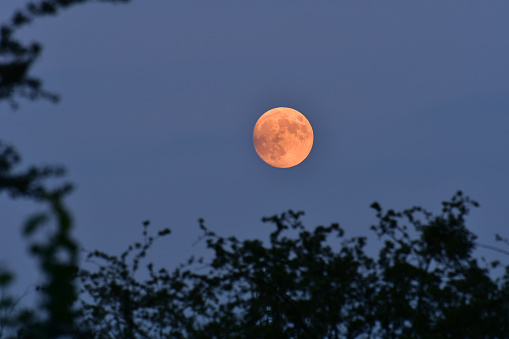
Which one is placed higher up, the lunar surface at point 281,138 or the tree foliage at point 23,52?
the lunar surface at point 281,138

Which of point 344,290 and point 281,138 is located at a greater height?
point 281,138

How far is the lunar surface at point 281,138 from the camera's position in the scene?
21.8m

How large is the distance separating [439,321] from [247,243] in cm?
379

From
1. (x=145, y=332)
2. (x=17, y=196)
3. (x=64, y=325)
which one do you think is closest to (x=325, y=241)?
(x=145, y=332)

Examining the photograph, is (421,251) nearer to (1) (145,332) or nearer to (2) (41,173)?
(1) (145,332)

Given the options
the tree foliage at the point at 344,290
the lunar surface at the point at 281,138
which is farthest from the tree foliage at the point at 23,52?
the lunar surface at the point at 281,138

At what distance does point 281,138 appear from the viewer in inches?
854

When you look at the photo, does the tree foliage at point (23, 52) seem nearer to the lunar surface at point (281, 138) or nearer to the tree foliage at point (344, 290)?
the tree foliage at point (344, 290)

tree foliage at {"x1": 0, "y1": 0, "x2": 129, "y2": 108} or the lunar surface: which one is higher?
the lunar surface

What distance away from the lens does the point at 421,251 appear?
42.3 ft

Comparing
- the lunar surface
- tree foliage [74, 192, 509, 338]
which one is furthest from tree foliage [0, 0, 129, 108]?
the lunar surface

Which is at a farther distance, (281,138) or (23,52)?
(281,138)

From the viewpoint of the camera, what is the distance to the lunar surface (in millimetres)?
21766

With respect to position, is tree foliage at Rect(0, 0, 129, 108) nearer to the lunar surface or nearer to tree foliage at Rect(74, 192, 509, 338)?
tree foliage at Rect(74, 192, 509, 338)
